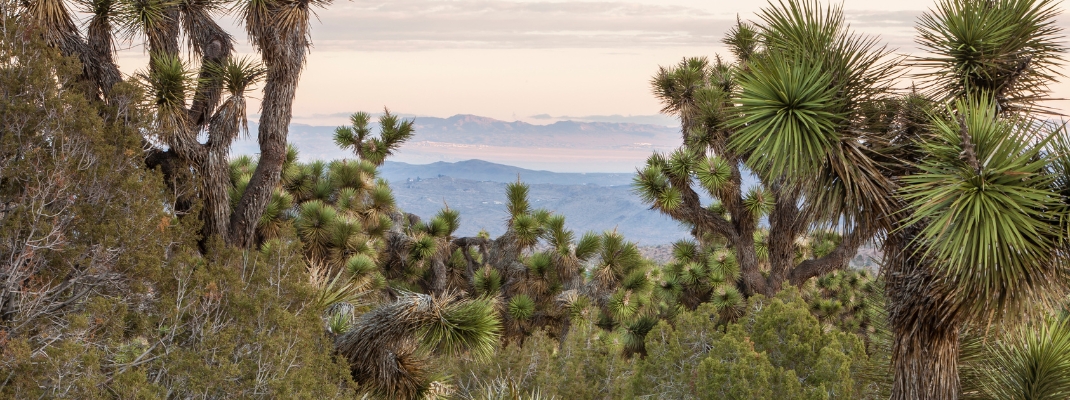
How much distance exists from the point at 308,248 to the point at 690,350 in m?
7.12

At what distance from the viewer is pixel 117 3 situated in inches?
309

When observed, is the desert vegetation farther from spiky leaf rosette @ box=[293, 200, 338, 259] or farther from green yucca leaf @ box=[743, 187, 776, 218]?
green yucca leaf @ box=[743, 187, 776, 218]

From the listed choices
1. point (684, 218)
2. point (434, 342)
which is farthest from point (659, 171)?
point (434, 342)

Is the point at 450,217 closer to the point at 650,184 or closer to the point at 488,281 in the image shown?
the point at 488,281

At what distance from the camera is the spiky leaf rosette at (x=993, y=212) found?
15.3 feet

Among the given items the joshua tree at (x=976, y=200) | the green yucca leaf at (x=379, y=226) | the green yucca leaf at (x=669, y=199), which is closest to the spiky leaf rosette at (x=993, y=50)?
the joshua tree at (x=976, y=200)

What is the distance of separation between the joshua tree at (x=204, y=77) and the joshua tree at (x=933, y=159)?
5.40m

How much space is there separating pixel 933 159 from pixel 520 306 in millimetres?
9753

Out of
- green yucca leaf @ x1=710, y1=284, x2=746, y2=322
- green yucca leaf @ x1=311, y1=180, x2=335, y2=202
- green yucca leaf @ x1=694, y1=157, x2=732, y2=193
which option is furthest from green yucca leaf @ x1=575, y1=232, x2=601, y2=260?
green yucca leaf @ x1=311, y1=180, x2=335, y2=202

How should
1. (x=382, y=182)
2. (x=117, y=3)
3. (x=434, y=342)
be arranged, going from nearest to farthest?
1. (x=434, y=342)
2. (x=117, y=3)
3. (x=382, y=182)

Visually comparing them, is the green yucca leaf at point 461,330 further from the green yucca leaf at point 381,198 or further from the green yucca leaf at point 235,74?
the green yucca leaf at point 381,198

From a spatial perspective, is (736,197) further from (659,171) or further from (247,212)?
(247,212)

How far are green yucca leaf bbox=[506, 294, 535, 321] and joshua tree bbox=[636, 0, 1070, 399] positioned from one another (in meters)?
8.50

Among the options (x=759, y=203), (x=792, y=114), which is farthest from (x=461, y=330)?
(x=759, y=203)
